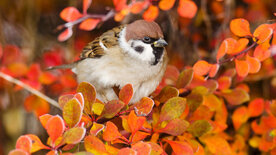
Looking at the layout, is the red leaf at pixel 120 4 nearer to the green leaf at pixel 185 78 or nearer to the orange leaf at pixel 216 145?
the green leaf at pixel 185 78

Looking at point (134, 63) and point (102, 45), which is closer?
point (134, 63)

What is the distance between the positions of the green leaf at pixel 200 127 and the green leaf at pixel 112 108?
9.9 inches

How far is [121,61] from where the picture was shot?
1290 millimetres

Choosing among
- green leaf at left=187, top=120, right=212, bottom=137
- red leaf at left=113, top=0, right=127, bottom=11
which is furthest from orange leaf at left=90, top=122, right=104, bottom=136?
red leaf at left=113, top=0, right=127, bottom=11

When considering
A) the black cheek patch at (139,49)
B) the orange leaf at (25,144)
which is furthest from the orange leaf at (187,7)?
the orange leaf at (25,144)

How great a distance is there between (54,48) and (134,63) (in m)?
0.89

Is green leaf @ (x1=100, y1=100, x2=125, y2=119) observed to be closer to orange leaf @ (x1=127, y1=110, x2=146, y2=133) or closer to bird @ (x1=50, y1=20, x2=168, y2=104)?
orange leaf @ (x1=127, y1=110, x2=146, y2=133)

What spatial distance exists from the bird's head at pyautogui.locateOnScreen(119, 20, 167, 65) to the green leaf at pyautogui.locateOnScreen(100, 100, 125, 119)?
0.48 meters

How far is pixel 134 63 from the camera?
1.28m

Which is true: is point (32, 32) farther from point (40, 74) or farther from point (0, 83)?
point (40, 74)

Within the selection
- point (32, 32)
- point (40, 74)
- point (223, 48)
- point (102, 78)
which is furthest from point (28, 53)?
point (223, 48)

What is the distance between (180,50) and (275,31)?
817mm

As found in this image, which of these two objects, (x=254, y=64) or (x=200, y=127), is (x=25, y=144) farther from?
(x=254, y=64)

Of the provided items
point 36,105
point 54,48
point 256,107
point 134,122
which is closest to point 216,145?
point 256,107
